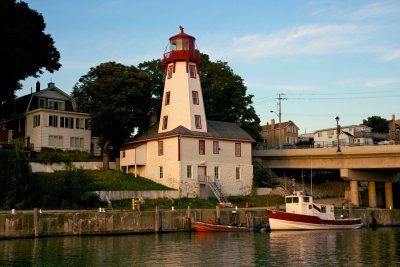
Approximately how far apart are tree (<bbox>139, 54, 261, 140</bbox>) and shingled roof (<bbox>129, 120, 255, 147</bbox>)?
7.98m

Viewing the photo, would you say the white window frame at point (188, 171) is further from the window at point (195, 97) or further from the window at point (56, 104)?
the window at point (56, 104)

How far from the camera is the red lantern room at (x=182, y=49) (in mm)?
62156

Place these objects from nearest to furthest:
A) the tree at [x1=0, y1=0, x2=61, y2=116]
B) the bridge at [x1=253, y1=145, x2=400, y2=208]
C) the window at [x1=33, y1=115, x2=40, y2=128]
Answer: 1. the tree at [x1=0, y1=0, x2=61, y2=116]
2. the bridge at [x1=253, y1=145, x2=400, y2=208]
3. the window at [x1=33, y1=115, x2=40, y2=128]

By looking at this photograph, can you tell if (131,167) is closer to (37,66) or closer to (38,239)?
(37,66)

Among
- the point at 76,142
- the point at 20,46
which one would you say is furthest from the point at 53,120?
the point at 20,46

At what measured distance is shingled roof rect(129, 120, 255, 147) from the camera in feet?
198

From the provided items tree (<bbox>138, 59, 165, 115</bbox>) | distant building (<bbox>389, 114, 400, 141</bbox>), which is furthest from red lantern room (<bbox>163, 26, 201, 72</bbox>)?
distant building (<bbox>389, 114, 400, 141</bbox>)

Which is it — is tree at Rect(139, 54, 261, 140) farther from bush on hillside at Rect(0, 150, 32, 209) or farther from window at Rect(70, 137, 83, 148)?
bush on hillside at Rect(0, 150, 32, 209)

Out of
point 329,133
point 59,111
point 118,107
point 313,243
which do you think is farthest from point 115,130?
point 329,133

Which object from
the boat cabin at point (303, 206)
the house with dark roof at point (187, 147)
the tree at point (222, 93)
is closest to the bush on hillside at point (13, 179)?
the house with dark roof at point (187, 147)

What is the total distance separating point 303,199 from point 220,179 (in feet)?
45.8

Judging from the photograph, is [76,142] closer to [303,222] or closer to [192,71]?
[192,71]

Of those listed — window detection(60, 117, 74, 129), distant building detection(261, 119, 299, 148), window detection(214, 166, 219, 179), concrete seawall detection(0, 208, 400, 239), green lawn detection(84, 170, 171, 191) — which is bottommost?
concrete seawall detection(0, 208, 400, 239)

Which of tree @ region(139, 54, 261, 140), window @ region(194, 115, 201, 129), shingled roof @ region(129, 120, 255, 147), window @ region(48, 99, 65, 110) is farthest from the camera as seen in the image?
tree @ region(139, 54, 261, 140)
